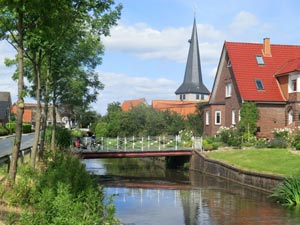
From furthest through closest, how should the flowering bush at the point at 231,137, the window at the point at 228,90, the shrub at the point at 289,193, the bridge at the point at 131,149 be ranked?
the window at the point at 228,90
the flowering bush at the point at 231,137
the bridge at the point at 131,149
the shrub at the point at 289,193

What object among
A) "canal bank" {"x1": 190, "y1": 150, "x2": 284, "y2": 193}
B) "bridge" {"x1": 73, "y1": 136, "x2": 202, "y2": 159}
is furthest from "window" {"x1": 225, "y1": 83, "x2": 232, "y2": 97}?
"canal bank" {"x1": 190, "y1": 150, "x2": 284, "y2": 193}

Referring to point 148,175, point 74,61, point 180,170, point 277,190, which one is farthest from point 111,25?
point 180,170

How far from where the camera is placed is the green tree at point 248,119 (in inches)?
1620

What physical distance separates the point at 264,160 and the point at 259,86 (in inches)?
596

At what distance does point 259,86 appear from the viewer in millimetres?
44000

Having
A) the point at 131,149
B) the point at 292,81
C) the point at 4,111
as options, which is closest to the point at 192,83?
the point at 4,111

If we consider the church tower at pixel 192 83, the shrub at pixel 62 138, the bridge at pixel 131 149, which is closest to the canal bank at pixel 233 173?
the bridge at pixel 131 149

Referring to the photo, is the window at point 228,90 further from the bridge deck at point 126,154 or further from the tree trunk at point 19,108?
the tree trunk at point 19,108

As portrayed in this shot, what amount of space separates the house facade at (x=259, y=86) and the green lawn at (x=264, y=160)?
8.38m

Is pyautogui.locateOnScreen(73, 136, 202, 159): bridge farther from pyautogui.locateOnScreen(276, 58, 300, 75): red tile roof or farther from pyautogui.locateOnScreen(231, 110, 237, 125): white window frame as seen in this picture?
pyautogui.locateOnScreen(276, 58, 300, 75): red tile roof

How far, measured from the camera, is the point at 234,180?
30031 millimetres

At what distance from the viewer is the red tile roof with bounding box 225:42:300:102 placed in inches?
1700

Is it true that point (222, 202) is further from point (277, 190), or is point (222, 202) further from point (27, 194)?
point (27, 194)

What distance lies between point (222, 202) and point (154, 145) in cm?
1987
